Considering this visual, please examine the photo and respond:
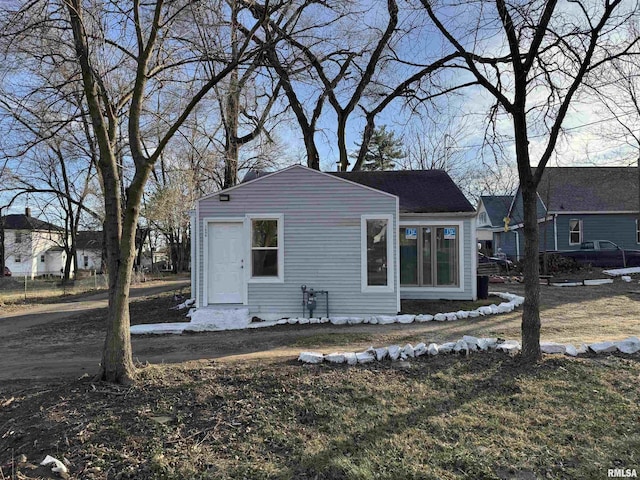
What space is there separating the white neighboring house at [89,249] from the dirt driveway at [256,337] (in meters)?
38.9

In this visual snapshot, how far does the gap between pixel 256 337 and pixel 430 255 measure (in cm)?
644

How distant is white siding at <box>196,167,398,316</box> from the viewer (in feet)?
31.2

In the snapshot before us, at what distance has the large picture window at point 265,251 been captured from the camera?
967 centimetres

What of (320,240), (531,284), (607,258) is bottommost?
(531,284)

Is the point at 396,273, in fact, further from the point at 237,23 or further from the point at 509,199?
the point at 509,199

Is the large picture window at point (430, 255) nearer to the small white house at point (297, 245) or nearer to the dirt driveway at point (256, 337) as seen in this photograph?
the dirt driveway at point (256, 337)

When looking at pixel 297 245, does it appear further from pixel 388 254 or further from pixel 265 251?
pixel 388 254

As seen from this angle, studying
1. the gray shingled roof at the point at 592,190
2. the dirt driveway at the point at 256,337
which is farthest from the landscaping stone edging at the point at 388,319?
the gray shingled roof at the point at 592,190

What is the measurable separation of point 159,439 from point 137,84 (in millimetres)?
4103

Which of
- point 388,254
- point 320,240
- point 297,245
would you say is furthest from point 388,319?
point 297,245

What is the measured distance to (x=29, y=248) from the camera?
1690 inches

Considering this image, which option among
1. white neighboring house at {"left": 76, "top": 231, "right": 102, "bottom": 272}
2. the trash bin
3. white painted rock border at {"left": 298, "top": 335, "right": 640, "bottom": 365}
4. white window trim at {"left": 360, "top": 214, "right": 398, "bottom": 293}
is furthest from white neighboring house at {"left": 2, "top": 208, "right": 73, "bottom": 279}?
white painted rock border at {"left": 298, "top": 335, "right": 640, "bottom": 365}

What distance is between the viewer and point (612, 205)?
2475 centimetres

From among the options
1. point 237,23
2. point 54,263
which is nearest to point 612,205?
point 237,23
